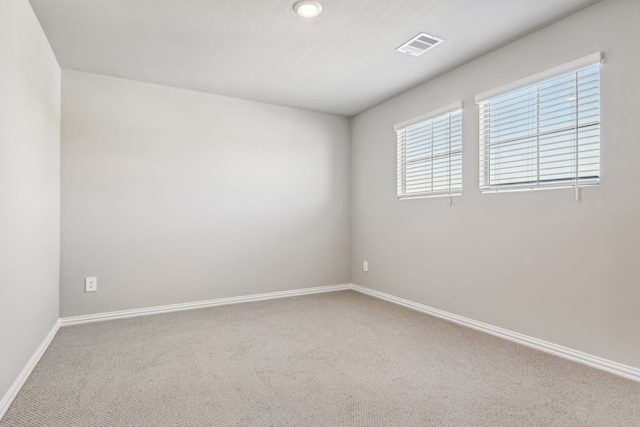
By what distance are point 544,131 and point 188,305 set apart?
3.48m

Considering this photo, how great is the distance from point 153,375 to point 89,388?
12.6 inches

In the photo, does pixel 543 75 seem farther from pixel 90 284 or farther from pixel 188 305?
pixel 90 284

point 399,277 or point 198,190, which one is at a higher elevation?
point 198,190

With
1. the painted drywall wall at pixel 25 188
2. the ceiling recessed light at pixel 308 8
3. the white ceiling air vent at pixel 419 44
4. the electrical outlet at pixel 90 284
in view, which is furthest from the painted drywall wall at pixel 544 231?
the electrical outlet at pixel 90 284

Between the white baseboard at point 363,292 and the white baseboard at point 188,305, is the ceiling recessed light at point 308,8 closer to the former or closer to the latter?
the white baseboard at point 363,292

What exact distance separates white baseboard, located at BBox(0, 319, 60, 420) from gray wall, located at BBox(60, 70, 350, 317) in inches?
24.3

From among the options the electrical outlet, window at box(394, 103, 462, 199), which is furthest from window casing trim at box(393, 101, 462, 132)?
the electrical outlet

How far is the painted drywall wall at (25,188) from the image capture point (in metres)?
1.77

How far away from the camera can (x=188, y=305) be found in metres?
3.64

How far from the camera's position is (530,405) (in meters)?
1.78

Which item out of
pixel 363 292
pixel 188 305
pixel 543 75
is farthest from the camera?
pixel 363 292

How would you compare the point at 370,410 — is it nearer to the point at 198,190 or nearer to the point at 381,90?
the point at 198,190

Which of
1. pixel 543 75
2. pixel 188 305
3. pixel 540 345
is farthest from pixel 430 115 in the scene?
pixel 188 305

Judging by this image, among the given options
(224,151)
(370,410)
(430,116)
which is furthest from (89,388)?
(430,116)
